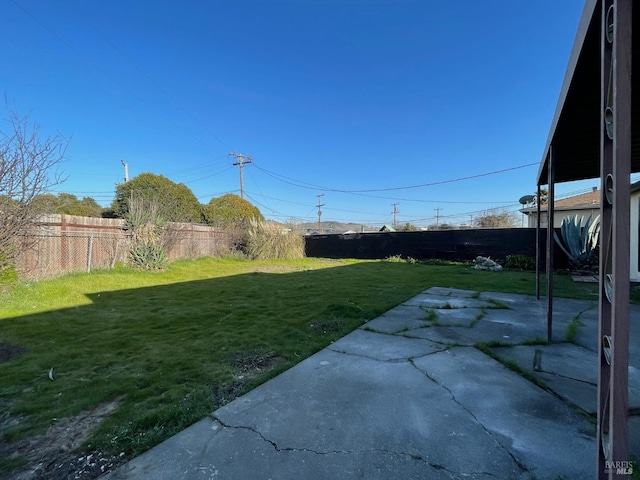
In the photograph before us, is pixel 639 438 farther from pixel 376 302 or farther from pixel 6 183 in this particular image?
pixel 6 183

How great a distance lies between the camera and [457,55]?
809 centimetres

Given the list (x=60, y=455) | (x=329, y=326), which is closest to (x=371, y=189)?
(x=329, y=326)

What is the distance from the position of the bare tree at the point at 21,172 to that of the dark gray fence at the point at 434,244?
10.8 m

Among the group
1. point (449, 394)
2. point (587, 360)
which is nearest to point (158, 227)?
point (449, 394)

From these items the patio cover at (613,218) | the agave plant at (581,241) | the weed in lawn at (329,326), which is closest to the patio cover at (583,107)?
the patio cover at (613,218)

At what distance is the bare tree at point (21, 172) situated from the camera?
16.2ft

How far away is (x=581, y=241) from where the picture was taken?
25.2 feet

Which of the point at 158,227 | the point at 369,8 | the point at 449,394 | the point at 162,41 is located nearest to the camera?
the point at 449,394

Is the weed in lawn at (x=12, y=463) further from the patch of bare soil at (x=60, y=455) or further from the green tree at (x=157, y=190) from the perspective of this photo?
the green tree at (x=157, y=190)

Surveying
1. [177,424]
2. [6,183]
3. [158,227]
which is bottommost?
[177,424]

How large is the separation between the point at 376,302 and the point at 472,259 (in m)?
7.59

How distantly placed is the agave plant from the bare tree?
39.4ft

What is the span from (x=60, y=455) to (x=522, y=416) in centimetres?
239

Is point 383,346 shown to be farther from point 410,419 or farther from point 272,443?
point 272,443
